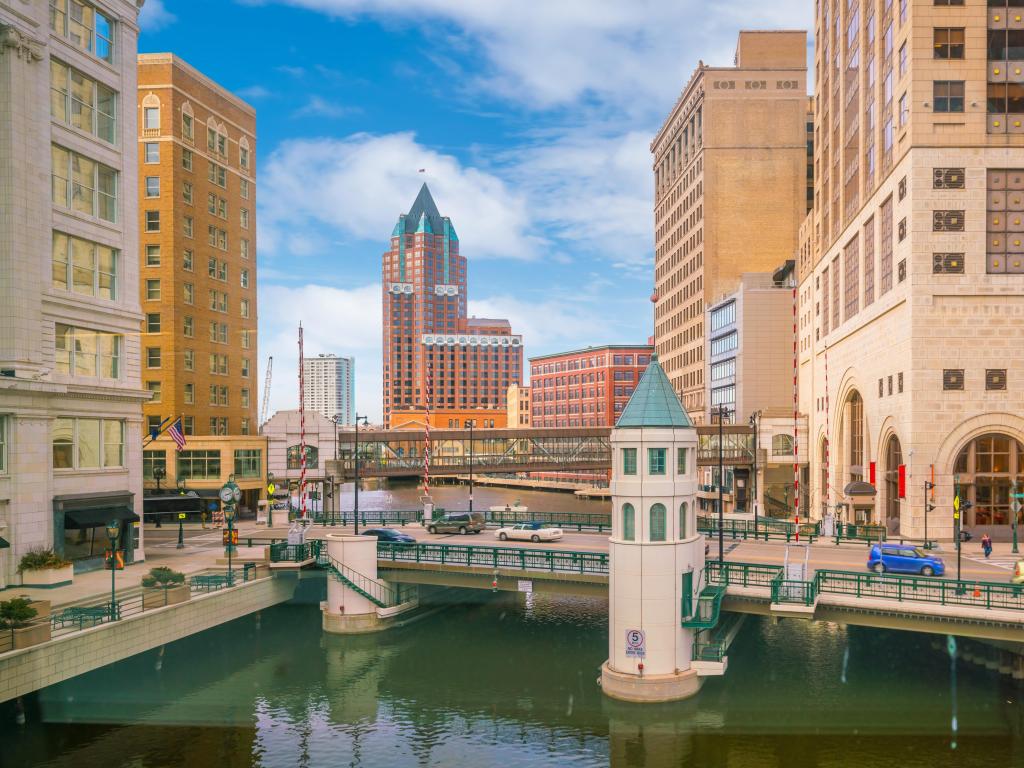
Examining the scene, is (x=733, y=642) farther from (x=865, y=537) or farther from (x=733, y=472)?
A: (x=733, y=472)

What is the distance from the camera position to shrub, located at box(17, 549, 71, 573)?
40875 mm

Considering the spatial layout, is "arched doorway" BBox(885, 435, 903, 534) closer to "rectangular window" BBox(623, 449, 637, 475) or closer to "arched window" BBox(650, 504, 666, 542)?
"arched window" BBox(650, 504, 666, 542)

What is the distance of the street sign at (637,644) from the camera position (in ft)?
119

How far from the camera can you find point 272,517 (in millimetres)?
73500

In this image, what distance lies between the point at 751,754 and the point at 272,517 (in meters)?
50.8

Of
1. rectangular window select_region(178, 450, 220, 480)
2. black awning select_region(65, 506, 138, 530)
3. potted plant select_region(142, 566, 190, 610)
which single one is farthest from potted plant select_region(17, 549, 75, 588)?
rectangular window select_region(178, 450, 220, 480)

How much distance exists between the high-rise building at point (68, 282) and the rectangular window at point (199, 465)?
28.3 meters

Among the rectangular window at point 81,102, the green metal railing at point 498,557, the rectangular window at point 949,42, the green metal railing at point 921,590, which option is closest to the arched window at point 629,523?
the green metal railing at point 498,557

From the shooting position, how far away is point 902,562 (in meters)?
44.4

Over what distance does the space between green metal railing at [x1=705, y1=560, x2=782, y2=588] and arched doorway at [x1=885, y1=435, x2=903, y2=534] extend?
27.2 metres

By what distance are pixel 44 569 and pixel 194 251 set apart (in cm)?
4468

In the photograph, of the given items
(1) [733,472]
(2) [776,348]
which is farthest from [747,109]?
(1) [733,472]

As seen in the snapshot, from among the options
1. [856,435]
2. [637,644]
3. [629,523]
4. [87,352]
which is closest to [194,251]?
[87,352]

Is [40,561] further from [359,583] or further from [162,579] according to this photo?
[359,583]
